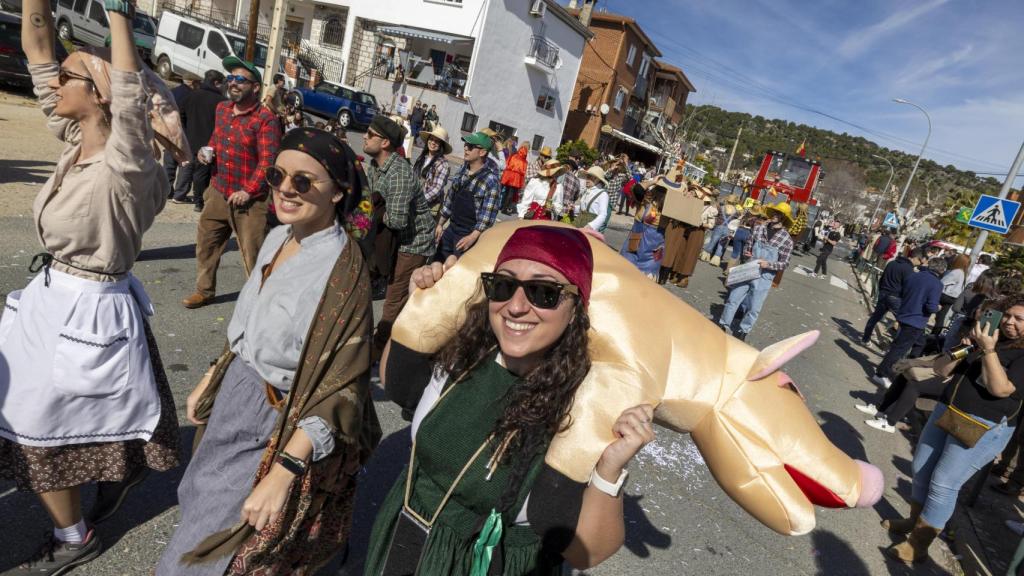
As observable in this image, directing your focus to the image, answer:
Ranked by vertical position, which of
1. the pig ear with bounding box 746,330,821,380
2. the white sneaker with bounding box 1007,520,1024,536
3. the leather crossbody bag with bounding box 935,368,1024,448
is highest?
the pig ear with bounding box 746,330,821,380

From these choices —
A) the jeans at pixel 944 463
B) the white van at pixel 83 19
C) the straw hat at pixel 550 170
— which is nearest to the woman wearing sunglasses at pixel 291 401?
the jeans at pixel 944 463

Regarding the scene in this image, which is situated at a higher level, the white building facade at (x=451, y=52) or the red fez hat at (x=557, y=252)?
the white building facade at (x=451, y=52)

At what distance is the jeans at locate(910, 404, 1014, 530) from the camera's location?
3.54 meters

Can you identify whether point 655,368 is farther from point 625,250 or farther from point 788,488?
point 625,250

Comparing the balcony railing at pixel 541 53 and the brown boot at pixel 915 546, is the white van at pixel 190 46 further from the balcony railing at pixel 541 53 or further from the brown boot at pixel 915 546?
the brown boot at pixel 915 546

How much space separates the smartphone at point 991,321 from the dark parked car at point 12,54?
15.1 metres

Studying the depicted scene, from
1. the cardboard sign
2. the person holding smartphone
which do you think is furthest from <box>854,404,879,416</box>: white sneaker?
the person holding smartphone

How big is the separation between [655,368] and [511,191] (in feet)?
36.6

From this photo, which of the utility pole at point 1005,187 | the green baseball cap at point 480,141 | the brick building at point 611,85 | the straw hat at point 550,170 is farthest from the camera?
the brick building at point 611,85

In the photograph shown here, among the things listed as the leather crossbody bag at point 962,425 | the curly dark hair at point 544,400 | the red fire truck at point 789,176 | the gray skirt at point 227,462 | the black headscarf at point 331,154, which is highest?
the red fire truck at point 789,176

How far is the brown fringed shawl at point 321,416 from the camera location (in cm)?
174

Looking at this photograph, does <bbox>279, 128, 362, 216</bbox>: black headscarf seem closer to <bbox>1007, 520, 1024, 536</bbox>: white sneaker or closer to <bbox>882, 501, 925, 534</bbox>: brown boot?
<bbox>882, 501, 925, 534</bbox>: brown boot

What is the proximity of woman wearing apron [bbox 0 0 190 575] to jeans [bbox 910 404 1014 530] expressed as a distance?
4655mm

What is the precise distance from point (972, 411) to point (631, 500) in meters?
2.28
